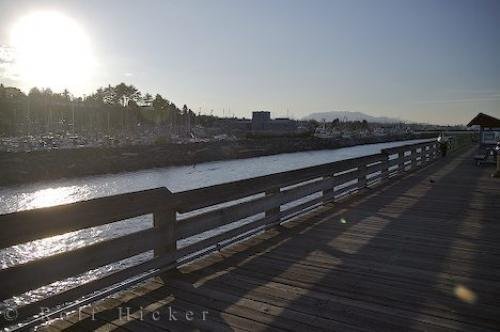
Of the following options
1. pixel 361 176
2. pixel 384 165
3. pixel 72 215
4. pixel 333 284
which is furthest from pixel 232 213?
pixel 384 165

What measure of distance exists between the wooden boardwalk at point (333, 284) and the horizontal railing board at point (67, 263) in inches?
20.2

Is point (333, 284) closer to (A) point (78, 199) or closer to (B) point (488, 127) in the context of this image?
(B) point (488, 127)

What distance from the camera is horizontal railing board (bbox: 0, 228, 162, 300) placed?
3260 millimetres

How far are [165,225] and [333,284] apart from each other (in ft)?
6.89

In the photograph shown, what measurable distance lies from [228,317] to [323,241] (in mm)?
3140

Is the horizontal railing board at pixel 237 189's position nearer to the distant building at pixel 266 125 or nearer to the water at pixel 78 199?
the water at pixel 78 199

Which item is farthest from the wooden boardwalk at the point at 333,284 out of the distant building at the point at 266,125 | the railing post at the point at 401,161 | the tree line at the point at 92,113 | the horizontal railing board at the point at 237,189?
the distant building at the point at 266,125

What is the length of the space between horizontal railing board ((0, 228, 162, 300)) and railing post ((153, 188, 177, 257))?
0.61ft

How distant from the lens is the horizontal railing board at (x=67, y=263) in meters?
3.26

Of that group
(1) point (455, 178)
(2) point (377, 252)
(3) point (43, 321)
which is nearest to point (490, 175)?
(1) point (455, 178)

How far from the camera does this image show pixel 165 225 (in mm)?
4852

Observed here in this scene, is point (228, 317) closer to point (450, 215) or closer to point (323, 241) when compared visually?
point (323, 241)

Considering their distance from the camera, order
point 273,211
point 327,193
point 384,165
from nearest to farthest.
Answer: point 273,211, point 327,193, point 384,165

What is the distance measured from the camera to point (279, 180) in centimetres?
731
